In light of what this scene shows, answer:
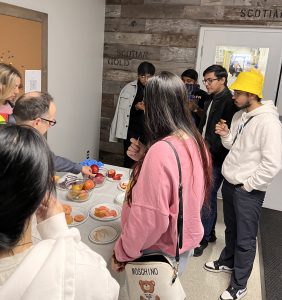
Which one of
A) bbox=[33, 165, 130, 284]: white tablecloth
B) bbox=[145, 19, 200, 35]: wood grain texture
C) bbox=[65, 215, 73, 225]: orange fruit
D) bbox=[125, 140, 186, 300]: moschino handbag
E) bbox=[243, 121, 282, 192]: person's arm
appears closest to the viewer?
bbox=[125, 140, 186, 300]: moschino handbag

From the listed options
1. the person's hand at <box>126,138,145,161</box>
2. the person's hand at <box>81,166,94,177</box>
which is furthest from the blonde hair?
the person's hand at <box>126,138,145,161</box>

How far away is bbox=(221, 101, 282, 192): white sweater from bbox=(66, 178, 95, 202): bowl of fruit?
96cm

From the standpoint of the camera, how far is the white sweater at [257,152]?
1785mm

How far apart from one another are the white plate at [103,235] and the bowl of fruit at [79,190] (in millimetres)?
298

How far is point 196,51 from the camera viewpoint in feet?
11.2

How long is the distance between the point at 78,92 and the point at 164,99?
8.12ft

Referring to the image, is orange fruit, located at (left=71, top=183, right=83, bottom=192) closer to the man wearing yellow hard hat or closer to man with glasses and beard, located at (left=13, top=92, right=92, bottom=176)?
man with glasses and beard, located at (left=13, top=92, right=92, bottom=176)

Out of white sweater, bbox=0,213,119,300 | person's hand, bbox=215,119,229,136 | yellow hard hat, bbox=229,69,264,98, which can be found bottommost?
white sweater, bbox=0,213,119,300

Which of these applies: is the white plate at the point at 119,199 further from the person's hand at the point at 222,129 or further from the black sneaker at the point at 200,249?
the black sneaker at the point at 200,249

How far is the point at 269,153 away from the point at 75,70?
2.36m

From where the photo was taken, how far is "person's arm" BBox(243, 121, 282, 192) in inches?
69.9

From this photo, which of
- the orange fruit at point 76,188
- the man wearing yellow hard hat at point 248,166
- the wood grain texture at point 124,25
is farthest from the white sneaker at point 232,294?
the wood grain texture at point 124,25

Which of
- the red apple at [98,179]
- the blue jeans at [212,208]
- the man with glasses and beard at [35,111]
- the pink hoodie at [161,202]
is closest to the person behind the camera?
the pink hoodie at [161,202]

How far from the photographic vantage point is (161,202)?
111cm
